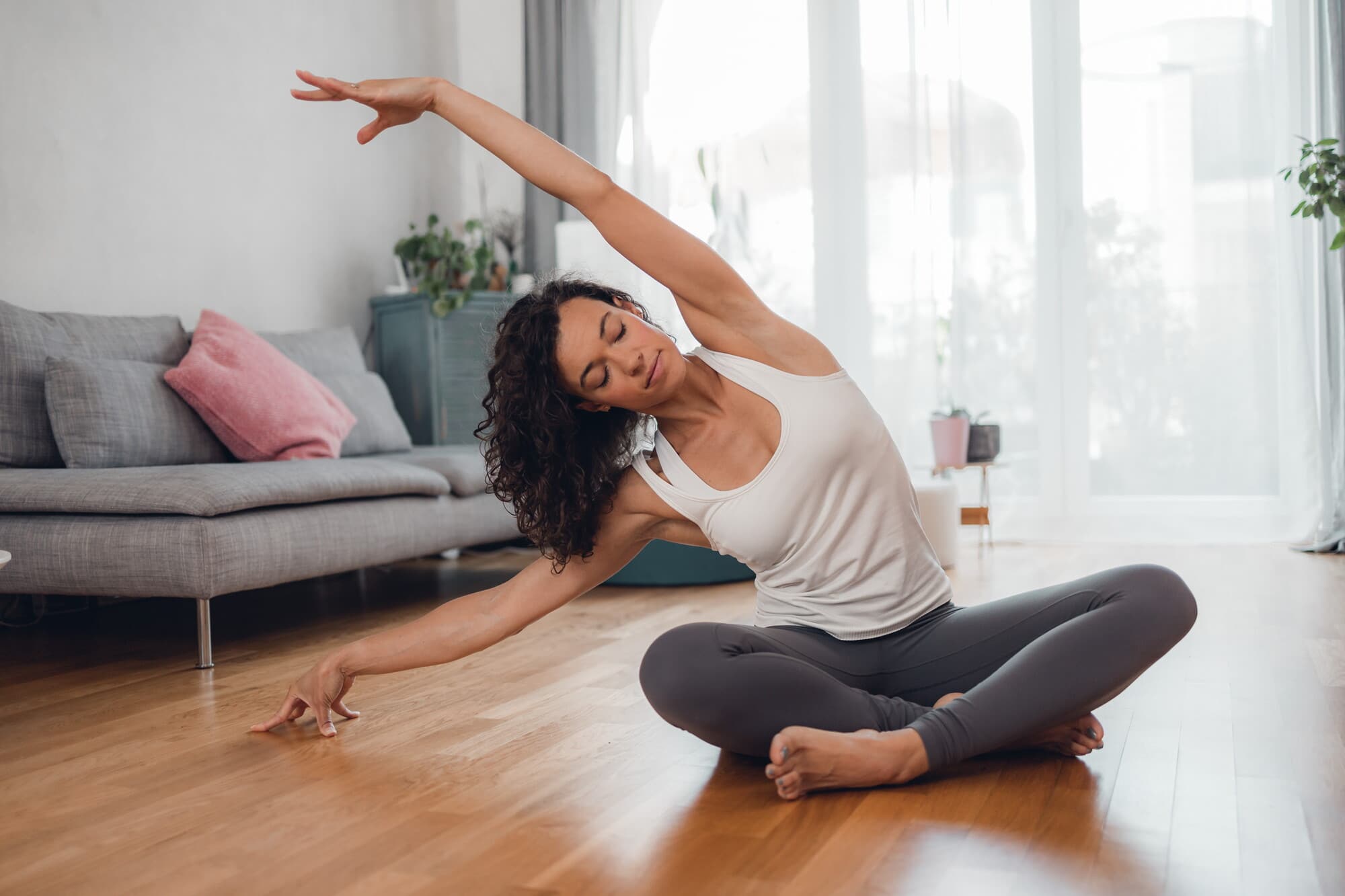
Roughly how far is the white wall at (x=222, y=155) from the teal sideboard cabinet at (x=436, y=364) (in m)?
0.28

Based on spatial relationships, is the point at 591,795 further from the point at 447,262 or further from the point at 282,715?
the point at 447,262

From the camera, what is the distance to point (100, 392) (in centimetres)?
289

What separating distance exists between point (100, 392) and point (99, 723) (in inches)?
48.4

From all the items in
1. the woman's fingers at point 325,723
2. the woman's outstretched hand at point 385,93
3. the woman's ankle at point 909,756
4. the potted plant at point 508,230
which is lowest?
the woman's fingers at point 325,723

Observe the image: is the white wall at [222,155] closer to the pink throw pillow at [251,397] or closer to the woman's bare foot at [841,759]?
the pink throw pillow at [251,397]

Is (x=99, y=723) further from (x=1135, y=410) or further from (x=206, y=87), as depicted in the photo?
(x=1135, y=410)

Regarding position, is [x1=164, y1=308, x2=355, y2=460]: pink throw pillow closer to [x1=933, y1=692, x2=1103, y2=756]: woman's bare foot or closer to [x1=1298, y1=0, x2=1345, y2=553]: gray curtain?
[x1=933, y1=692, x2=1103, y2=756]: woman's bare foot

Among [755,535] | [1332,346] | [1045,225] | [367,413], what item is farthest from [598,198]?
[1045,225]

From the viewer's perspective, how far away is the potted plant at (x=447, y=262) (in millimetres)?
4406

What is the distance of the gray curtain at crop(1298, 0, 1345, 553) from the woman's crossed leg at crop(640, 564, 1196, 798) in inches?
115

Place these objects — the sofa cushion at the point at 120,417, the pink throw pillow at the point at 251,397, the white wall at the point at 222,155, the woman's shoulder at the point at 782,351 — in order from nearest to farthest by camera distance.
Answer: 1. the woman's shoulder at the point at 782,351
2. the sofa cushion at the point at 120,417
3. the pink throw pillow at the point at 251,397
4. the white wall at the point at 222,155

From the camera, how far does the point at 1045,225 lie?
4.54 meters

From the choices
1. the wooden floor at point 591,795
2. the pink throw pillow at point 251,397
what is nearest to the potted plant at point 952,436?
the wooden floor at point 591,795

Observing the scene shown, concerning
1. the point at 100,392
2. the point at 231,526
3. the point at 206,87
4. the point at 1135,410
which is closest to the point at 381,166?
the point at 206,87
